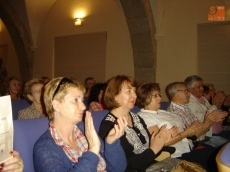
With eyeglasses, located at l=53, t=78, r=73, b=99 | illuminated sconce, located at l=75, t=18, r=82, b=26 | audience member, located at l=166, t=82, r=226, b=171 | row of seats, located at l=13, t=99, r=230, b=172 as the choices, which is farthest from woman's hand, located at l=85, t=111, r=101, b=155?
illuminated sconce, located at l=75, t=18, r=82, b=26

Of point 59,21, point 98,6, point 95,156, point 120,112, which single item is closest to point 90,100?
point 120,112

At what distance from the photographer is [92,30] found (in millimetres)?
8422

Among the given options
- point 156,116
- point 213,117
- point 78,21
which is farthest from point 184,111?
point 78,21

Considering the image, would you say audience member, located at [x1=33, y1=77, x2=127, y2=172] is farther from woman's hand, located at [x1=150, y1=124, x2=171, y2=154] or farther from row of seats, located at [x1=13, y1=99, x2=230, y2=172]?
woman's hand, located at [x1=150, y1=124, x2=171, y2=154]

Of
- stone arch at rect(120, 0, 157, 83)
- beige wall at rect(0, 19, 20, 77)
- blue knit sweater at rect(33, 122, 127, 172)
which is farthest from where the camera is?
beige wall at rect(0, 19, 20, 77)

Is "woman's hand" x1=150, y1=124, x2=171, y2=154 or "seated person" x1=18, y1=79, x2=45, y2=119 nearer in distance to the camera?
"woman's hand" x1=150, y1=124, x2=171, y2=154

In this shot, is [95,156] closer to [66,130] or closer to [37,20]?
[66,130]

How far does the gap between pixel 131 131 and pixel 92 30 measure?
21.2 feet

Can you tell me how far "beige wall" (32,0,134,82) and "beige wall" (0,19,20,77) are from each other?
1.26m

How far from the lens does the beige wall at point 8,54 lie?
10469mm

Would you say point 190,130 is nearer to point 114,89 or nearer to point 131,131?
point 131,131

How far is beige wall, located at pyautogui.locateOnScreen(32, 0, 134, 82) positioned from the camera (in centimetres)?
790

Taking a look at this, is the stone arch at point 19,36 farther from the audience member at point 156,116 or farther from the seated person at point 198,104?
the audience member at point 156,116

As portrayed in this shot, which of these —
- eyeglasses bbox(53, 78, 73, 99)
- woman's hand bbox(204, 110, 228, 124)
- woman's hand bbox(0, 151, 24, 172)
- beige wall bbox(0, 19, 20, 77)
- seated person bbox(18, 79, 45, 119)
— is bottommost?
woman's hand bbox(204, 110, 228, 124)
